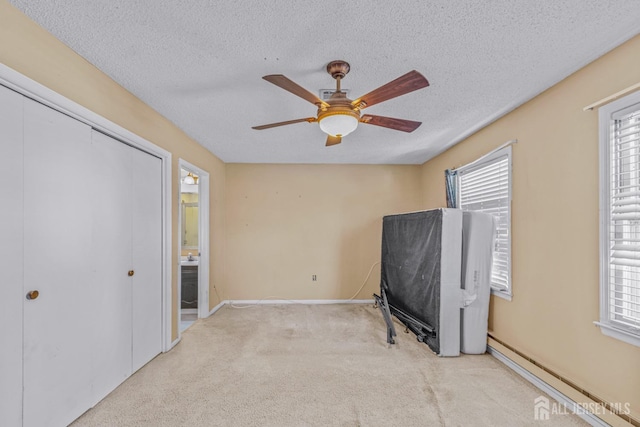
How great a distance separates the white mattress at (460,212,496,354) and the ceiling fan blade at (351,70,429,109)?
1.83 metres

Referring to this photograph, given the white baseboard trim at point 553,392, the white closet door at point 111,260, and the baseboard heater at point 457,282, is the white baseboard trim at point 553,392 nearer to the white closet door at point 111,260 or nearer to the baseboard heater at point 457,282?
the baseboard heater at point 457,282

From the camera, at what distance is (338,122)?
6.02ft

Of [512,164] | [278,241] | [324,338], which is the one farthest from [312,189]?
[512,164]

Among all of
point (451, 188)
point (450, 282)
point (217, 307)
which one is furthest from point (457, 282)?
point (217, 307)

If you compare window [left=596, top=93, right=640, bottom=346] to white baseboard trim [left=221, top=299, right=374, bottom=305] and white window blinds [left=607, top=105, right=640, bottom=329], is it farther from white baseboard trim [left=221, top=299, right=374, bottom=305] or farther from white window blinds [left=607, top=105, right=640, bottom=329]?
white baseboard trim [left=221, top=299, right=374, bottom=305]

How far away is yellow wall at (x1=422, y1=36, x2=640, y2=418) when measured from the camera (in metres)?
1.75

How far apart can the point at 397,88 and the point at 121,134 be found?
2.14m

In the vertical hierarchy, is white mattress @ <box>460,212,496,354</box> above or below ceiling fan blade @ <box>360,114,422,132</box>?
below

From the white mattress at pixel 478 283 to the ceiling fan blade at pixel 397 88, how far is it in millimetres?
1826

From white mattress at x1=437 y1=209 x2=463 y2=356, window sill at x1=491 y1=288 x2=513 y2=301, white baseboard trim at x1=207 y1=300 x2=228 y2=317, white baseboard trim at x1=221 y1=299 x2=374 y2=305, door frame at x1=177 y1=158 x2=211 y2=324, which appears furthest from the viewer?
white baseboard trim at x1=221 y1=299 x2=374 y2=305

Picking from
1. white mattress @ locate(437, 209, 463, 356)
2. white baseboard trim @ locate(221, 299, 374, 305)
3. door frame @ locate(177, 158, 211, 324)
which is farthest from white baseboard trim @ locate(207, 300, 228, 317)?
white mattress @ locate(437, 209, 463, 356)

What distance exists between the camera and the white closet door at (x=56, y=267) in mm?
1538

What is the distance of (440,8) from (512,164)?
1.85 meters

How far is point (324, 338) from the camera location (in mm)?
3281
